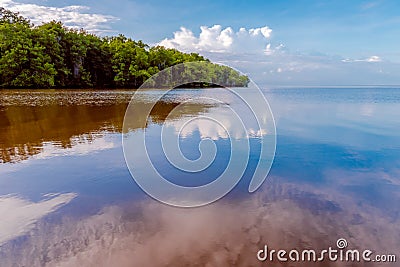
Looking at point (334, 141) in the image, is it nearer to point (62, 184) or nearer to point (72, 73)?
point (62, 184)

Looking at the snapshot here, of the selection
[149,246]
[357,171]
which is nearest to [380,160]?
[357,171]

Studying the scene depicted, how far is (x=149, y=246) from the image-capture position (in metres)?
4.52

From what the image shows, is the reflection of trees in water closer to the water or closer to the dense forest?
the water

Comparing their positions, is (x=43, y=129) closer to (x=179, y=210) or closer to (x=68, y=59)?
(x=179, y=210)

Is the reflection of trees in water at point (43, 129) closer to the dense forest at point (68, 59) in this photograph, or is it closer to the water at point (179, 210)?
the water at point (179, 210)

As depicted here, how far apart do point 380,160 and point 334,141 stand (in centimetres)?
296

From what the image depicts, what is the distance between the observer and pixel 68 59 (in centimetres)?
5753

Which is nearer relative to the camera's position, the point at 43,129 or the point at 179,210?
the point at 179,210

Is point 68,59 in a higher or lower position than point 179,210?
higher

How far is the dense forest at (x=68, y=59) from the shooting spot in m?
46.8

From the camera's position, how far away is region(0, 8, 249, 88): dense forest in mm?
46844

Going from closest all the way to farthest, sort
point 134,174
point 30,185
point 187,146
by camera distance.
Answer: point 30,185
point 134,174
point 187,146

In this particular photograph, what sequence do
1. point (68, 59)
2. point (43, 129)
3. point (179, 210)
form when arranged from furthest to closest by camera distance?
1. point (68, 59)
2. point (43, 129)
3. point (179, 210)

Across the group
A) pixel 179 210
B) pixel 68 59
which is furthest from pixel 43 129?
pixel 68 59
